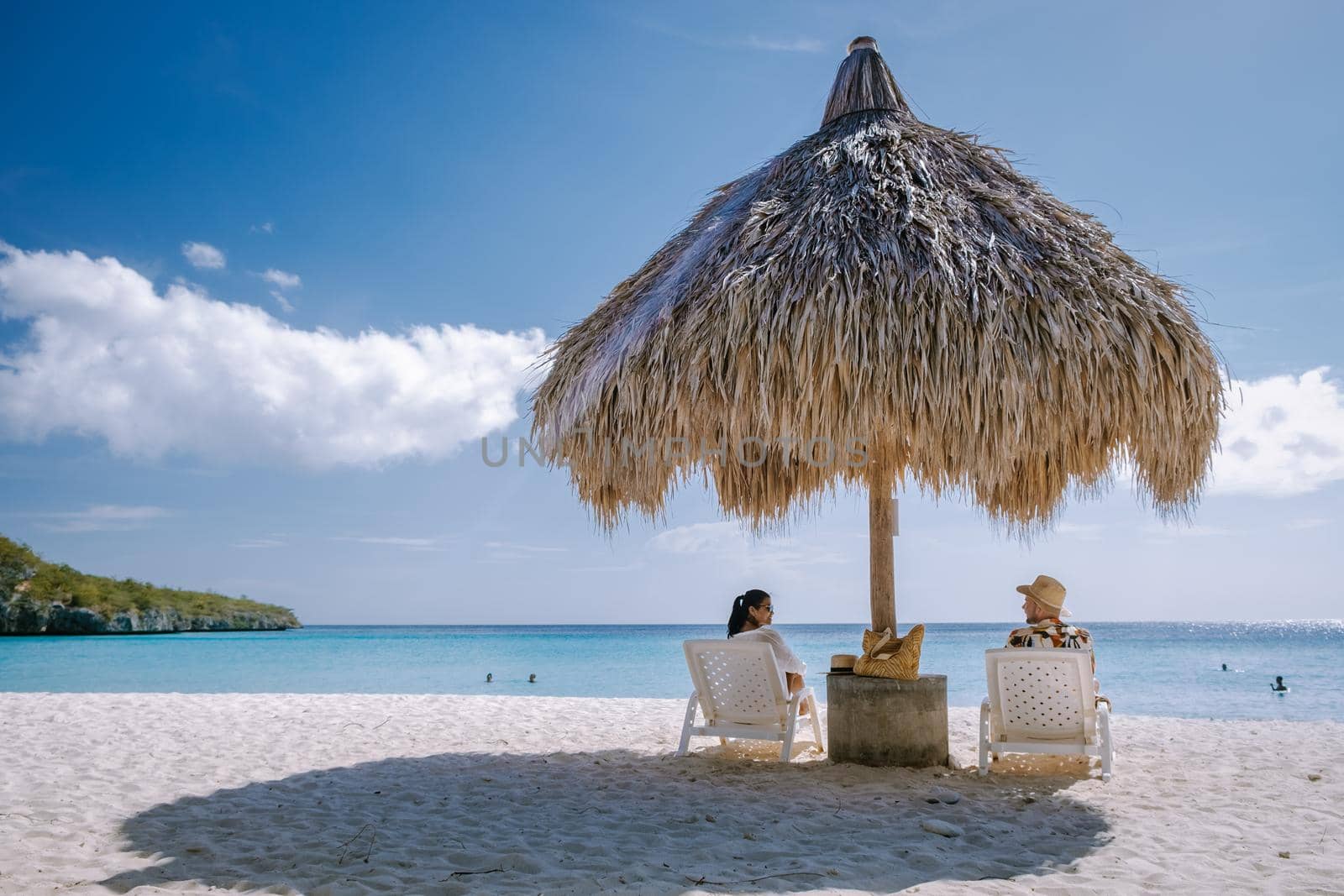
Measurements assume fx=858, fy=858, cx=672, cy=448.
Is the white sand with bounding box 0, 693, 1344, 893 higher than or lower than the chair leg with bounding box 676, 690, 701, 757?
lower

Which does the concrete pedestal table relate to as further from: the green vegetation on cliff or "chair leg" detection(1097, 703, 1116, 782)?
the green vegetation on cliff

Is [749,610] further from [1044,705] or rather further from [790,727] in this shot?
[1044,705]

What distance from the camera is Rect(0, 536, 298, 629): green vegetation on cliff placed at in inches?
1297

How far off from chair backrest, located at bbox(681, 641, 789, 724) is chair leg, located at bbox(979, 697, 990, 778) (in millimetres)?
950

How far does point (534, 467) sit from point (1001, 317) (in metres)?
2.57

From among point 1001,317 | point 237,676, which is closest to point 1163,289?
point 1001,317

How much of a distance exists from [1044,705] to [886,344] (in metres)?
1.89

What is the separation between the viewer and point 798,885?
256 centimetres

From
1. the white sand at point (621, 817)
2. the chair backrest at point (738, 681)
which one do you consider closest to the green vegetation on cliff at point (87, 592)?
the white sand at point (621, 817)

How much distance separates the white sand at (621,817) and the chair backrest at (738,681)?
0.89 ft

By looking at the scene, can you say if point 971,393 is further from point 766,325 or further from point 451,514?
point 451,514

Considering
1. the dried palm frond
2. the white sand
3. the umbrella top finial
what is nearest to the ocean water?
the white sand

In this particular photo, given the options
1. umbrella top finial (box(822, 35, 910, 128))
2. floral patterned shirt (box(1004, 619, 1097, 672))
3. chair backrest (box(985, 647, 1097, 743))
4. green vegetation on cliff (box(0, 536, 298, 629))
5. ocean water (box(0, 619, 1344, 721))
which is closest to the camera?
chair backrest (box(985, 647, 1097, 743))

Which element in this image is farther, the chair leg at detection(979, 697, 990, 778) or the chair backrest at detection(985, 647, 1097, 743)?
the chair leg at detection(979, 697, 990, 778)
